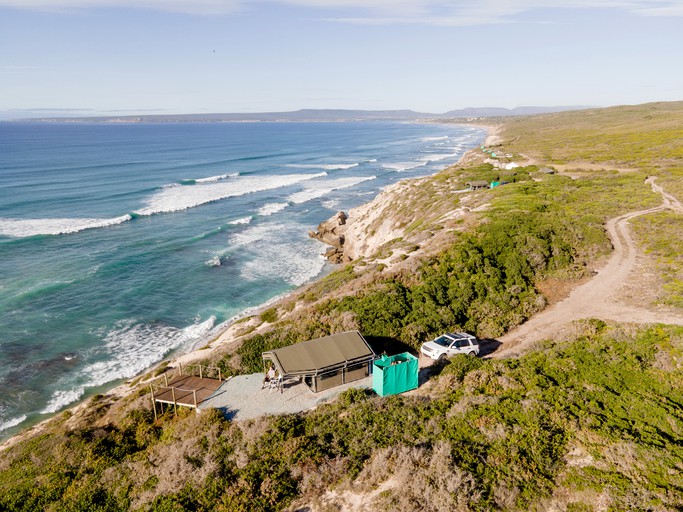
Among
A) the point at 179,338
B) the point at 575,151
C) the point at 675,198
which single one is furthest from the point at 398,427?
the point at 575,151

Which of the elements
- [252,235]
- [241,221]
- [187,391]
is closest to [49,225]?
[241,221]

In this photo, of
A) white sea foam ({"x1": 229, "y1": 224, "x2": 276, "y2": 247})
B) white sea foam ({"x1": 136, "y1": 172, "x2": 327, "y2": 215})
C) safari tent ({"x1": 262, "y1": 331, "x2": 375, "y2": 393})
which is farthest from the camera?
white sea foam ({"x1": 136, "y1": 172, "x2": 327, "y2": 215})

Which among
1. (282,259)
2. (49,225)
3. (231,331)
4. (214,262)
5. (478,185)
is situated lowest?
(282,259)

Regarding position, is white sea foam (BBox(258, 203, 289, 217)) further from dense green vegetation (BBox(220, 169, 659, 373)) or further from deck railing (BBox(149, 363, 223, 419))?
deck railing (BBox(149, 363, 223, 419))

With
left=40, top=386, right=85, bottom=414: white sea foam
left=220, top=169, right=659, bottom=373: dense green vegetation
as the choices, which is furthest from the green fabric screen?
left=40, top=386, right=85, bottom=414: white sea foam

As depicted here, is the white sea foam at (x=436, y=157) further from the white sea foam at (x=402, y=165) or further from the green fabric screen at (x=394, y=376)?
the green fabric screen at (x=394, y=376)

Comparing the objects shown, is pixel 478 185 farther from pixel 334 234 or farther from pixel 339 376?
pixel 339 376

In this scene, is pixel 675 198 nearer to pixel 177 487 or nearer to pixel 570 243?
pixel 570 243
